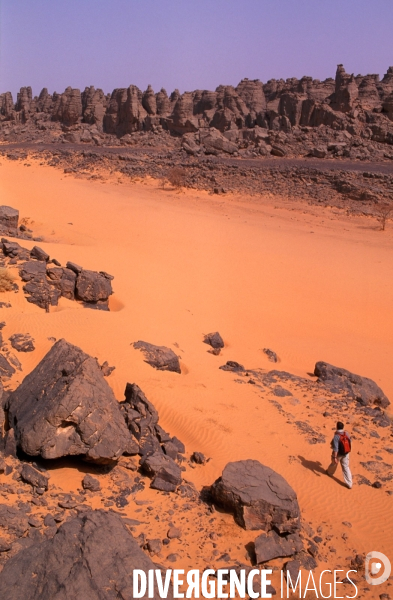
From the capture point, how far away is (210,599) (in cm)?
457

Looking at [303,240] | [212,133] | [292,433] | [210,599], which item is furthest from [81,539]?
[212,133]

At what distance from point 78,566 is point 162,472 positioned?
2.44m

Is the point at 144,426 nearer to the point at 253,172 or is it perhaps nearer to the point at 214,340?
the point at 214,340

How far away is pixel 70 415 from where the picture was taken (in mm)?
5543

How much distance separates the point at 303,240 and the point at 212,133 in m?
22.6

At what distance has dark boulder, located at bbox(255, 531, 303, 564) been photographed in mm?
5070

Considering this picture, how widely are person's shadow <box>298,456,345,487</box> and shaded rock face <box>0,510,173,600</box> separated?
12.0 feet

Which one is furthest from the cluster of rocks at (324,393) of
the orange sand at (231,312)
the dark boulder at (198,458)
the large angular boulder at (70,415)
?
the large angular boulder at (70,415)

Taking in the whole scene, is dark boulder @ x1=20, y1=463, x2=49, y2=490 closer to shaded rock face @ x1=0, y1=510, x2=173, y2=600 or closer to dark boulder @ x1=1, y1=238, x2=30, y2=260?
shaded rock face @ x1=0, y1=510, x2=173, y2=600

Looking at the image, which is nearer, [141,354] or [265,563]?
[265,563]

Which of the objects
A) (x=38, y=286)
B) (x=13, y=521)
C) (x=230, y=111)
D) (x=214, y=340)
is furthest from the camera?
(x=230, y=111)

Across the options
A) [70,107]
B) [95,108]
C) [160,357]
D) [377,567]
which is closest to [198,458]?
[377,567]

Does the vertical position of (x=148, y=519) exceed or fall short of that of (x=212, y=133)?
it falls short

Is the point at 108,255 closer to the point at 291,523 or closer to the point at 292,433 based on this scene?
the point at 292,433
